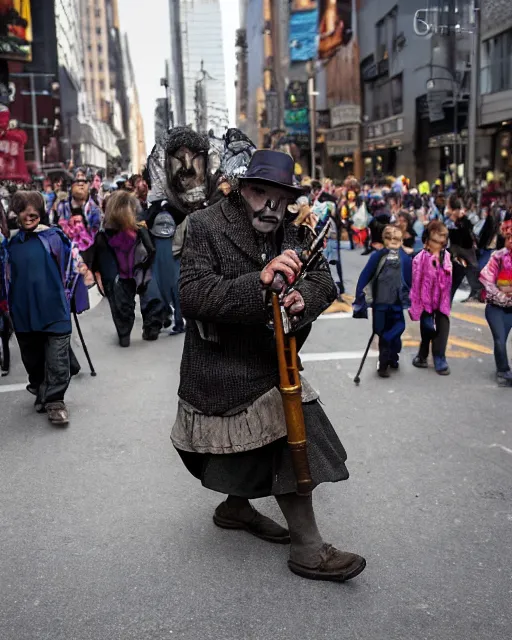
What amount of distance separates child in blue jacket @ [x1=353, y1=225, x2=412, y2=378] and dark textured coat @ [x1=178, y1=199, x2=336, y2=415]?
408cm

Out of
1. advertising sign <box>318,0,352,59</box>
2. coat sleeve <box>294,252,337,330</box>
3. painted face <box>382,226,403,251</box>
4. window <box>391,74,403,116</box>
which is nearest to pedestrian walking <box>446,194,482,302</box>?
painted face <box>382,226,403,251</box>

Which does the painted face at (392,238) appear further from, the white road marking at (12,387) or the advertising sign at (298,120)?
the advertising sign at (298,120)

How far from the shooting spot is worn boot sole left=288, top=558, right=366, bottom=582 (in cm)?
356

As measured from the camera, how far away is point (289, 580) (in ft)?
11.9

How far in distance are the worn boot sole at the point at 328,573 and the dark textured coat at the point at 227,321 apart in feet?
2.68

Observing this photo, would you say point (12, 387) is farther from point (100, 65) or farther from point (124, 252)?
point (100, 65)

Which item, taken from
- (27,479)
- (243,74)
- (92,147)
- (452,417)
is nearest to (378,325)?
(452,417)

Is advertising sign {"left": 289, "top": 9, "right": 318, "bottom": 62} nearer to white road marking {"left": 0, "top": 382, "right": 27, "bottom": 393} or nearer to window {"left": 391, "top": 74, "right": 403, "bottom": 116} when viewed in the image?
window {"left": 391, "top": 74, "right": 403, "bottom": 116}

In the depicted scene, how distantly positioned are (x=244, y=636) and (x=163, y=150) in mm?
6248

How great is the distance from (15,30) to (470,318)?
25797 millimetres

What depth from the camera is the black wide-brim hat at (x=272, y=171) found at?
132 inches

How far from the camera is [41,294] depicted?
20.4 ft

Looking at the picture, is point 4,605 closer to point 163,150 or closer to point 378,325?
point 378,325

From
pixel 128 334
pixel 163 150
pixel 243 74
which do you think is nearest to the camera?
pixel 163 150
